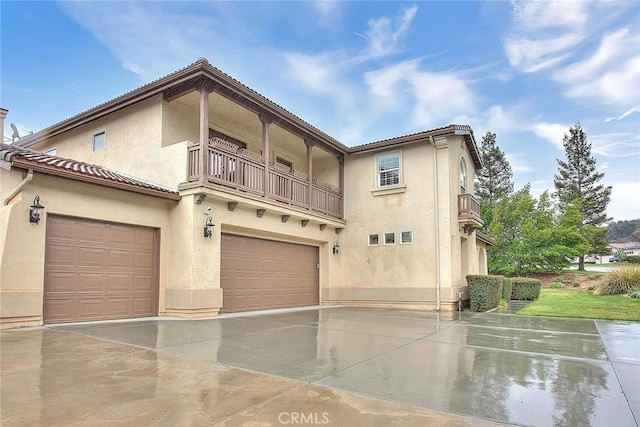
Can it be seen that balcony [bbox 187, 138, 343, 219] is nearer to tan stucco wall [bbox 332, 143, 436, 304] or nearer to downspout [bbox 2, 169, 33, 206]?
tan stucco wall [bbox 332, 143, 436, 304]

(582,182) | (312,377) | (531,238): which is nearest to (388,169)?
(312,377)

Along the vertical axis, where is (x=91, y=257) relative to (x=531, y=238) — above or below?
below

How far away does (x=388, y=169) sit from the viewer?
16203mm

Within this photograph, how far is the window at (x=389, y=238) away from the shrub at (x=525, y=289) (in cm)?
824

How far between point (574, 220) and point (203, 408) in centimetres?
3534

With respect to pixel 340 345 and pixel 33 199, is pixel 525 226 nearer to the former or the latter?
pixel 340 345

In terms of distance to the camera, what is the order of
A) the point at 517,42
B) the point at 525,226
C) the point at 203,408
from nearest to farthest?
the point at 203,408, the point at 517,42, the point at 525,226

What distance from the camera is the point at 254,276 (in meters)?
13.2

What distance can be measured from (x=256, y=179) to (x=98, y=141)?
593cm

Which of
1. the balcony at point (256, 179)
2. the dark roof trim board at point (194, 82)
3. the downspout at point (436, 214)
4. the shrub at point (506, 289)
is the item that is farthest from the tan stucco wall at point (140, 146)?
the shrub at point (506, 289)

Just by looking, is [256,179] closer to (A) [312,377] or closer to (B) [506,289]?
(A) [312,377]

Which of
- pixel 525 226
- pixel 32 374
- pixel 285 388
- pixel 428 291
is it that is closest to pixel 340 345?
pixel 285 388

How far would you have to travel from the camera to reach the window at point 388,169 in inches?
630

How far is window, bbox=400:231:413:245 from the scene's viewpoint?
1523 cm
